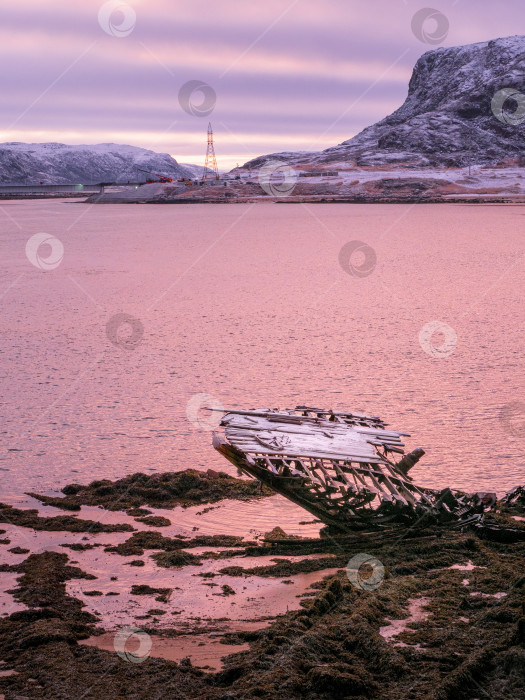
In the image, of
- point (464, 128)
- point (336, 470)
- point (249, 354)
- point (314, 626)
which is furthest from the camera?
point (464, 128)

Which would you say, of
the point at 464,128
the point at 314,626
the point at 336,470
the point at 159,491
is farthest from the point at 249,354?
the point at 464,128

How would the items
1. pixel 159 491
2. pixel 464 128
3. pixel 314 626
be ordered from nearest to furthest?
pixel 314 626 < pixel 159 491 < pixel 464 128

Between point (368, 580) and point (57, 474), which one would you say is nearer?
point (368, 580)

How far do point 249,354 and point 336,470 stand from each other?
11666 millimetres

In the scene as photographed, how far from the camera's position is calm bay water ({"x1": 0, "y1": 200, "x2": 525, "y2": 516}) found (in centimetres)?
1447

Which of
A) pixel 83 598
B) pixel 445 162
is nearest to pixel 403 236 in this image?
pixel 83 598

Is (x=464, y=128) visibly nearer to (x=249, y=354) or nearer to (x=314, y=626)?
(x=249, y=354)

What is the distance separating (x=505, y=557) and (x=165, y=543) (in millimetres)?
4032

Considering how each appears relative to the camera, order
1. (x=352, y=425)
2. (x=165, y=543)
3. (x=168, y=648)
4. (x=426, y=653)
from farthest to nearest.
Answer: (x=352, y=425) → (x=165, y=543) → (x=168, y=648) → (x=426, y=653)

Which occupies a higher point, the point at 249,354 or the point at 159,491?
the point at 249,354

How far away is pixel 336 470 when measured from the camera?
33.6 feet

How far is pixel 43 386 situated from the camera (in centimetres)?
1866

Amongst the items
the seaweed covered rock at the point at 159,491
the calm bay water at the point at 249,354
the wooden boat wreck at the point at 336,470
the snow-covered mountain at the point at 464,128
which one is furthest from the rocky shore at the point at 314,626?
the snow-covered mountain at the point at 464,128

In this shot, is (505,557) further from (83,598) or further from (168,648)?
(83,598)
